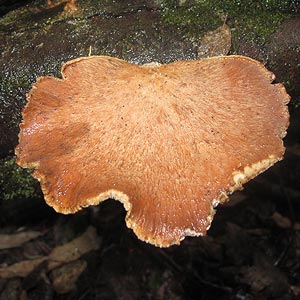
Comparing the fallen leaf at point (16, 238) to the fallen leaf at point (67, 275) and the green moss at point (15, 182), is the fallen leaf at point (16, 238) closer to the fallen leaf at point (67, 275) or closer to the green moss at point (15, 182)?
the fallen leaf at point (67, 275)

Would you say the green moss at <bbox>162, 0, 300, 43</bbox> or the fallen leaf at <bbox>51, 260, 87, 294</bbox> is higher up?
the green moss at <bbox>162, 0, 300, 43</bbox>

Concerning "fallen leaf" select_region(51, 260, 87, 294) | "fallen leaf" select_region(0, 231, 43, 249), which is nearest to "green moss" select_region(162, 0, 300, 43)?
"fallen leaf" select_region(51, 260, 87, 294)

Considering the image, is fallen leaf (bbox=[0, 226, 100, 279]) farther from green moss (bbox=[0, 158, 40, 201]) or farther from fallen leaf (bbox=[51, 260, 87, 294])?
green moss (bbox=[0, 158, 40, 201])

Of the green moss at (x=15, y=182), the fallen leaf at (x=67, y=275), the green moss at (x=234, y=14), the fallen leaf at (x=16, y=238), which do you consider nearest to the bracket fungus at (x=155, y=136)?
the green moss at (x=234, y=14)

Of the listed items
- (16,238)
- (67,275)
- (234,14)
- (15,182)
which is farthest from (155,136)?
(16,238)

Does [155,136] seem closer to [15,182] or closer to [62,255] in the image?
[15,182]
